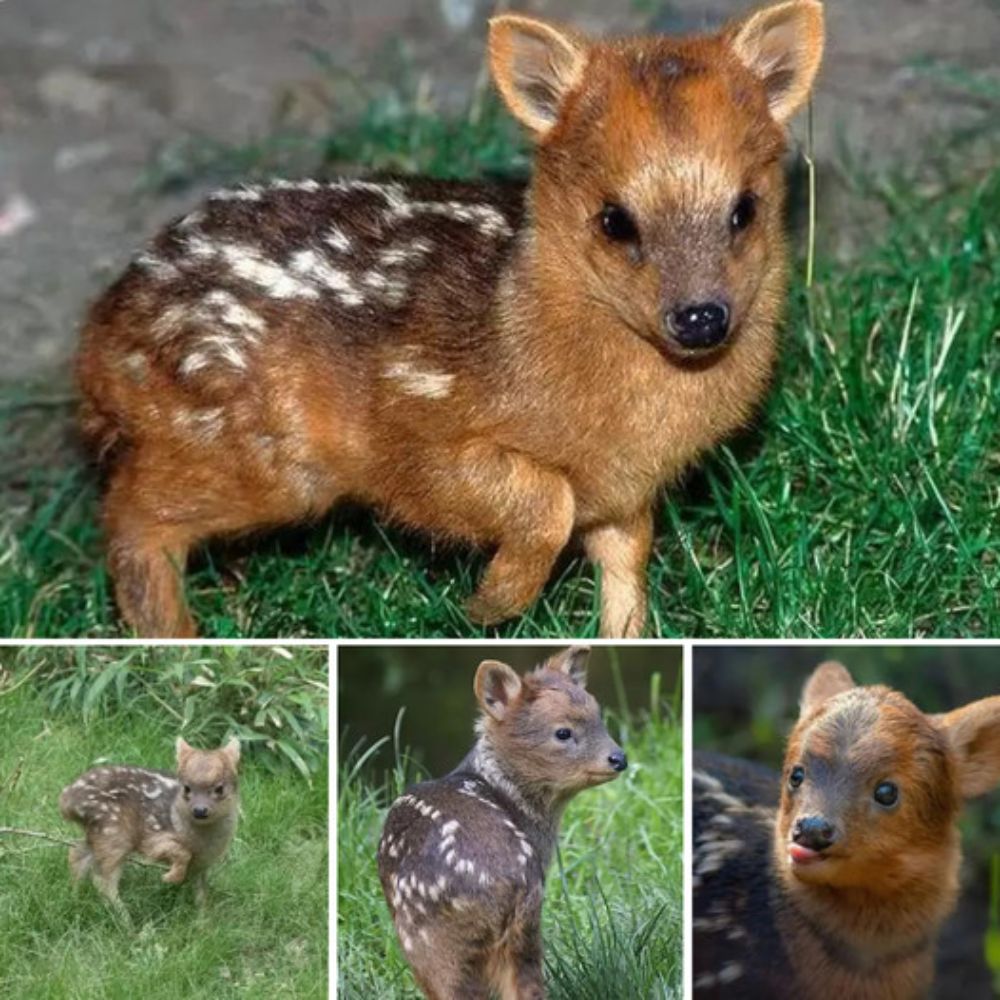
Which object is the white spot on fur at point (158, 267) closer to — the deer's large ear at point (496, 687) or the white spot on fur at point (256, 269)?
the white spot on fur at point (256, 269)

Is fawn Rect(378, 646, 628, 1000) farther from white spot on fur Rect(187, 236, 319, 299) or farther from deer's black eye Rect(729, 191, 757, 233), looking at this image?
white spot on fur Rect(187, 236, 319, 299)

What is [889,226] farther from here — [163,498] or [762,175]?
[163,498]

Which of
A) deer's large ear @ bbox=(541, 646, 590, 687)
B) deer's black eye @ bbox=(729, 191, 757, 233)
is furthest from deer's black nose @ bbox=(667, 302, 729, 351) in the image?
Result: deer's large ear @ bbox=(541, 646, 590, 687)

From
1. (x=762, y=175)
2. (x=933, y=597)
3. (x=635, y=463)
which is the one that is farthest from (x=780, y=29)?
(x=933, y=597)

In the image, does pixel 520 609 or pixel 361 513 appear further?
pixel 361 513

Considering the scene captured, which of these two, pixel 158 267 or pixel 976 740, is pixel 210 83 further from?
pixel 976 740

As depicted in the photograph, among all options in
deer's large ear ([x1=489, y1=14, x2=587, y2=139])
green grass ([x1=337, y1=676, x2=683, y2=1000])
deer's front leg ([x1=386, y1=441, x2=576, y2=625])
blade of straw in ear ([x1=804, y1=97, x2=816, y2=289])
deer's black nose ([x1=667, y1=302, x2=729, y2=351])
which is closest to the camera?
green grass ([x1=337, y1=676, x2=683, y2=1000])
